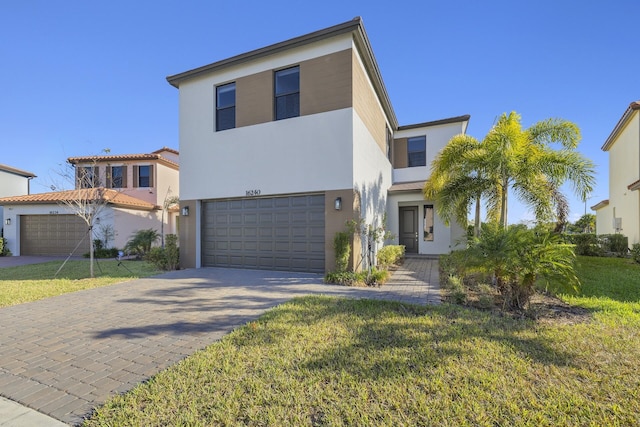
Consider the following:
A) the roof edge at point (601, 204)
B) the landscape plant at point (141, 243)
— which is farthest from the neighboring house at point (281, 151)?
the roof edge at point (601, 204)

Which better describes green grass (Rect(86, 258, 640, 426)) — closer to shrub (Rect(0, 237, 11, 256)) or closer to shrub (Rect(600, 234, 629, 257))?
shrub (Rect(600, 234, 629, 257))

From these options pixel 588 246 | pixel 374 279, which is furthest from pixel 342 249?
pixel 588 246

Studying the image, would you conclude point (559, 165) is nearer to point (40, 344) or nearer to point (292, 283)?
point (292, 283)

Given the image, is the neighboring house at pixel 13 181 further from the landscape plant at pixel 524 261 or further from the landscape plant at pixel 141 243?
the landscape plant at pixel 524 261

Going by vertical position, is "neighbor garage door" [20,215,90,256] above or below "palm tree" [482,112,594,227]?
Result: below

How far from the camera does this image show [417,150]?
1770 centimetres

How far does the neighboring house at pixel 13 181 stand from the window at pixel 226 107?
80.1 feet

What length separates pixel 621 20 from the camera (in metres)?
9.42

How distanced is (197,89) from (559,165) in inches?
505

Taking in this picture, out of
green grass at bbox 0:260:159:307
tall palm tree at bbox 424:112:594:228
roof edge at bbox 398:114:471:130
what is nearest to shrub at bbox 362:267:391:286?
tall palm tree at bbox 424:112:594:228

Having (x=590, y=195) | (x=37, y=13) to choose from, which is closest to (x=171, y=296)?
(x=37, y=13)

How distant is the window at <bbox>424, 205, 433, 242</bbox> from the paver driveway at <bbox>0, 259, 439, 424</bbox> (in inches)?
278

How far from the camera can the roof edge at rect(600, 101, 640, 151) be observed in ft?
45.1

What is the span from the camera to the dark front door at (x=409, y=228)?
1631 centimetres
